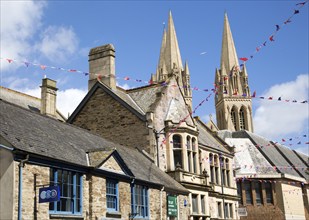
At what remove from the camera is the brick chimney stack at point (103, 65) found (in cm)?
2997

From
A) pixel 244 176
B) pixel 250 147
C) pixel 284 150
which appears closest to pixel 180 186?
pixel 244 176

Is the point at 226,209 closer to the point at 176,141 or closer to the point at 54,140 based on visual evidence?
the point at 176,141

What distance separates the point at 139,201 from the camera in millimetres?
21172

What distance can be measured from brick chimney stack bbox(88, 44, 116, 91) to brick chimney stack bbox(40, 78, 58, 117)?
2.50m

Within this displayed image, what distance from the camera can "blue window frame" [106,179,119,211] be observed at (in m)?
18.9

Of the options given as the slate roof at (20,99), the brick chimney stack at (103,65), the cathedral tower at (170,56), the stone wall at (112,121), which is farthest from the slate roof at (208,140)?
the cathedral tower at (170,56)

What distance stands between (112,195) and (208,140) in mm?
16867

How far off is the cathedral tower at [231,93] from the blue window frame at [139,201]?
279ft

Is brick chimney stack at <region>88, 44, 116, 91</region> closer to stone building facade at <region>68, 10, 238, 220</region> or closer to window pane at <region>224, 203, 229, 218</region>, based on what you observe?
stone building facade at <region>68, 10, 238, 220</region>

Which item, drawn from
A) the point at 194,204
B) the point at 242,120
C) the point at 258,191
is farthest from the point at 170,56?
the point at 194,204

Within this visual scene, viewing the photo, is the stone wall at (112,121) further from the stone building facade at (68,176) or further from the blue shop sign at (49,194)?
the blue shop sign at (49,194)

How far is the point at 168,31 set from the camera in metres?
106

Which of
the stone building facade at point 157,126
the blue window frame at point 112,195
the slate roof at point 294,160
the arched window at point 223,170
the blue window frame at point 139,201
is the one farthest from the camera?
the slate roof at point 294,160

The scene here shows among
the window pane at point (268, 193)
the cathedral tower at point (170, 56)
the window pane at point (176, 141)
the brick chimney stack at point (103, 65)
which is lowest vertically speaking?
the window pane at point (268, 193)
